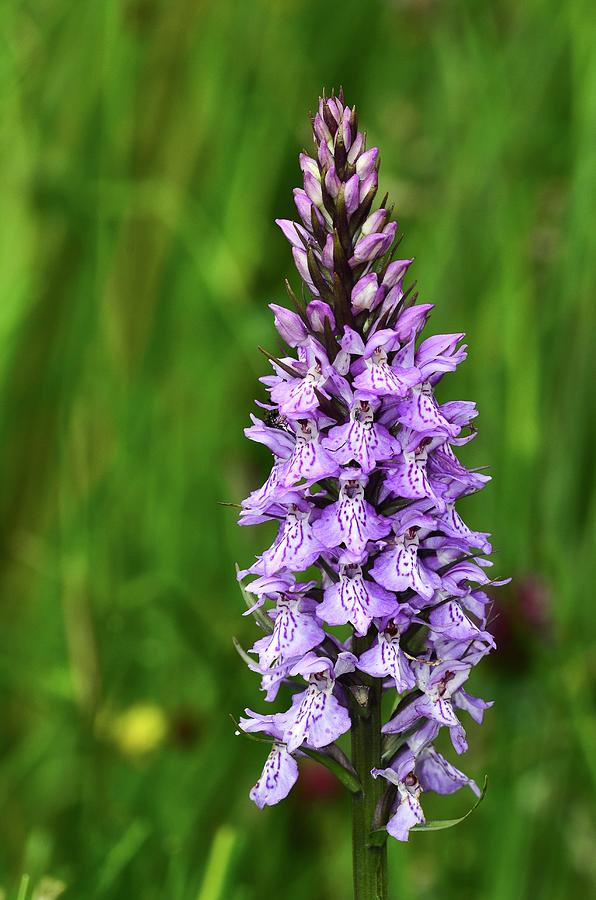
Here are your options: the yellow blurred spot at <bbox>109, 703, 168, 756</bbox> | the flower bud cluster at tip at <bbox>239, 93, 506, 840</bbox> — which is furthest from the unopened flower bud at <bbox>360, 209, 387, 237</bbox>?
the yellow blurred spot at <bbox>109, 703, 168, 756</bbox>

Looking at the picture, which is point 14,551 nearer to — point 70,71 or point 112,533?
point 112,533

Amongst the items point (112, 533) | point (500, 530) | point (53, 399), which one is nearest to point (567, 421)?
point (500, 530)

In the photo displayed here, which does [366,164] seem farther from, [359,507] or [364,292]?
[359,507]

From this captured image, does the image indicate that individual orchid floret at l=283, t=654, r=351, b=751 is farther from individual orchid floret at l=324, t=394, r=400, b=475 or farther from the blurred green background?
the blurred green background

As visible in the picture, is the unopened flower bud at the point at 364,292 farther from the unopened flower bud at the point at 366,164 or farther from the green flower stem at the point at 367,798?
the green flower stem at the point at 367,798

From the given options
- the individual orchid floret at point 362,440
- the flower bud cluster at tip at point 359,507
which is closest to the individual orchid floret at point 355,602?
the flower bud cluster at tip at point 359,507

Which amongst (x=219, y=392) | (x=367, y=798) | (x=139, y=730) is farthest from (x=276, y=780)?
(x=219, y=392)
